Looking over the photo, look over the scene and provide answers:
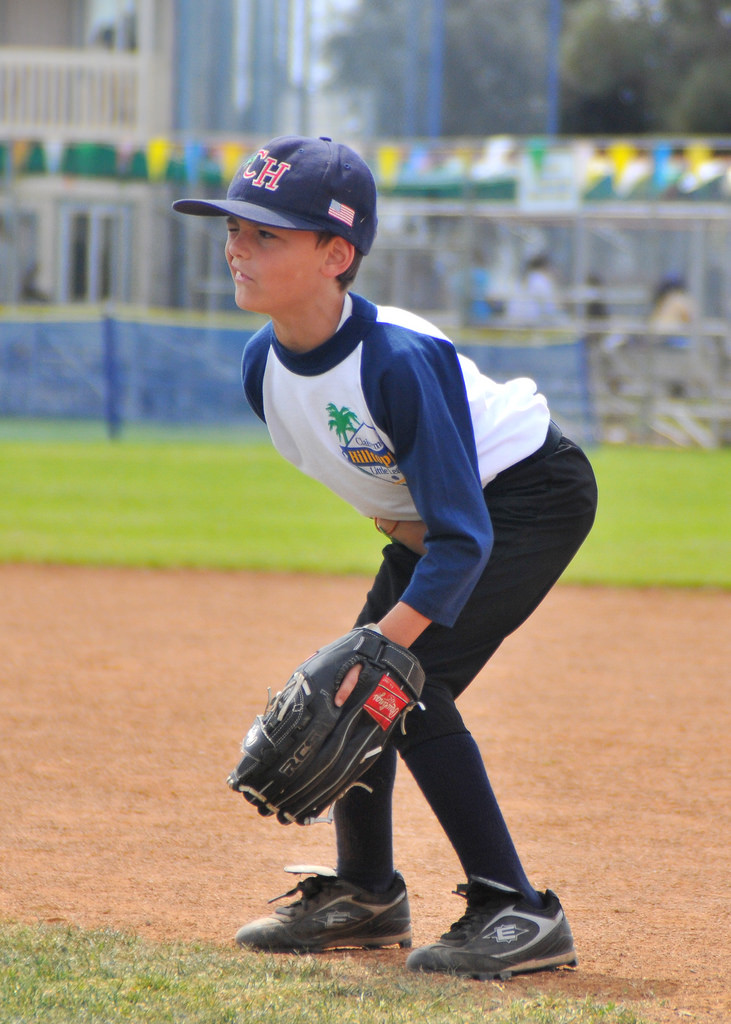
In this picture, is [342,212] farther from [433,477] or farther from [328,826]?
[328,826]

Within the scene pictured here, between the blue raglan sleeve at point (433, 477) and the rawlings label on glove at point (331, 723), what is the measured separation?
13 centimetres

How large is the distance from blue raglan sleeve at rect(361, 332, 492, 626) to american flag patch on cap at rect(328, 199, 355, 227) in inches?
10.3

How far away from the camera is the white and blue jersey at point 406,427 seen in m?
2.40

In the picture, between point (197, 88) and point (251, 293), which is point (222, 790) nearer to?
point (251, 293)

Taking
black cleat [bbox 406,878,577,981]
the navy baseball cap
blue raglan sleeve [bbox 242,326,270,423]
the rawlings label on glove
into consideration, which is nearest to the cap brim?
the navy baseball cap

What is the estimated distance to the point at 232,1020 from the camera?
84.9 inches

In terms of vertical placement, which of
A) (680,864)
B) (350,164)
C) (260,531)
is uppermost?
(350,164)

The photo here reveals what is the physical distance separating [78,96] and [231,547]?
54.9 feet

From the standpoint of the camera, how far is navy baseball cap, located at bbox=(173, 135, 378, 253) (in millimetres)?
2457

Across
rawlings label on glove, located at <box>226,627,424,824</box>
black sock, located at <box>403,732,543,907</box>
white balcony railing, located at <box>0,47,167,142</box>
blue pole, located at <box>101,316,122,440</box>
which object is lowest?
blue pole, located at <box>101,316,122,440</box>

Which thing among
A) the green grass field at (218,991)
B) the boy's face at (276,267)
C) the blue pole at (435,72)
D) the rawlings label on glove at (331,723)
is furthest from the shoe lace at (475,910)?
the blue pole at (435,72)

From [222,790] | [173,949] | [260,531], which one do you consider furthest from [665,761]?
[260,531]

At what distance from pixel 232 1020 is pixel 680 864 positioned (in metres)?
1.50

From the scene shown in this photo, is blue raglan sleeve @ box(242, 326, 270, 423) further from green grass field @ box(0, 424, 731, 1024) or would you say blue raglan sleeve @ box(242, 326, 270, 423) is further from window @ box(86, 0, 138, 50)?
window @ box(86, 0, 138, 50)
